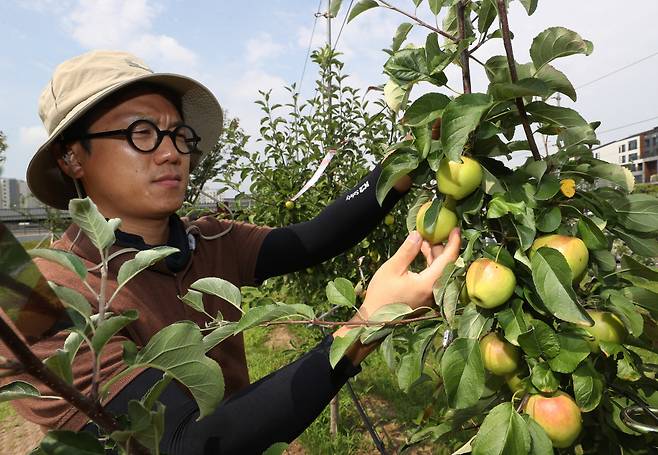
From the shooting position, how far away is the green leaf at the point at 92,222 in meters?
0.61

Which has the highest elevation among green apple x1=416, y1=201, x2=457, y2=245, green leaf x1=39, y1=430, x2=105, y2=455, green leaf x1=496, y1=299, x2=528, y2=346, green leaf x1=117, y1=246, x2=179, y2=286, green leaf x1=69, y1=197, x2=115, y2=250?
green leaf x1=69, y1=197, x2=115, y2=250

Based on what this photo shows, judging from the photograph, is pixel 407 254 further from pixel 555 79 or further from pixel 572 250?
pixel 555 79

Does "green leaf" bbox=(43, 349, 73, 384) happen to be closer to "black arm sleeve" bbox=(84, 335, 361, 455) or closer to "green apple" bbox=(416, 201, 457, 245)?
"black arm sleeve" bbox=(84, 335, 361, 455)

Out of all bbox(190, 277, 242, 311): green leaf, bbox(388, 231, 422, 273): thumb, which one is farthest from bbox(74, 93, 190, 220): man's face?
bbox(388, 231, 422, 273): thumb

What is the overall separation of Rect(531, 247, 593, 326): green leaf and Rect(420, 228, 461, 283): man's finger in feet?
0.70

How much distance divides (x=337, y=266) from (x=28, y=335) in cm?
271

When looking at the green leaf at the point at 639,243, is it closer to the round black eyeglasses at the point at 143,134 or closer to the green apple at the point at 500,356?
the green apple at the point at 500,356

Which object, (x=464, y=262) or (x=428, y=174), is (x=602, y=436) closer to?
(x=464, y=262)

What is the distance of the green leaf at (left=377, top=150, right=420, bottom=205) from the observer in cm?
96

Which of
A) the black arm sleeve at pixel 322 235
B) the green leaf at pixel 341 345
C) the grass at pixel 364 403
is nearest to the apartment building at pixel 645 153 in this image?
the grass at pixel 364 403

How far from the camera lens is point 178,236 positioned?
154 centimetres

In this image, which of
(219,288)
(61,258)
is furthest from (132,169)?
(61,258)

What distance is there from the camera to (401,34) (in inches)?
43.8

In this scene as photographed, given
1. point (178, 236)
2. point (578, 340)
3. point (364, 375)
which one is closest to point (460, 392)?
point (578, 340)
